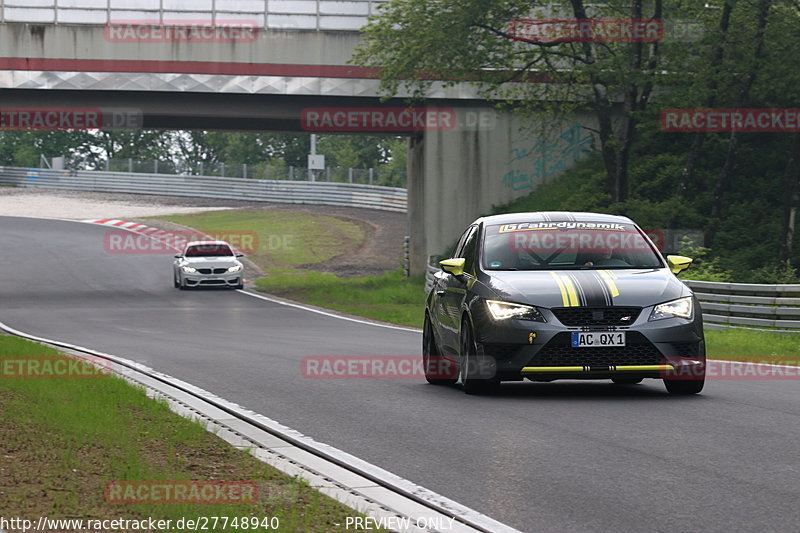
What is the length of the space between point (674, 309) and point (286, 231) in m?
51.9

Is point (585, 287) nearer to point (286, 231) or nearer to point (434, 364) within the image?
point (434, 364)

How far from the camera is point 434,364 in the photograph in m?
13.1

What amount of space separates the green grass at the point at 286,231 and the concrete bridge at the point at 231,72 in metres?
10.5

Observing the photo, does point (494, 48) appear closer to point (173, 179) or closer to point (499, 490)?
point (499, 490)

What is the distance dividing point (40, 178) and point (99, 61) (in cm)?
4923

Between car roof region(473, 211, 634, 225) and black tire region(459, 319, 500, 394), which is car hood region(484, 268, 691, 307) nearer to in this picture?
black tire region(459, 319, 500, 394)

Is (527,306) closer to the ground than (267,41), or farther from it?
closer to the ground

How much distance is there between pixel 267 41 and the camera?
3875cm

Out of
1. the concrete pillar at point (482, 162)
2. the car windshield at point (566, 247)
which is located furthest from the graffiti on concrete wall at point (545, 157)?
the car windshield at point (566, 247)

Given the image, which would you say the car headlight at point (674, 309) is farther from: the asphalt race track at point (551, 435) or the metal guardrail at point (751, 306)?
the metal guardrail at point (751, 306)

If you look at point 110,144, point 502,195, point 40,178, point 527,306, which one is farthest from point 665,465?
point 110,144

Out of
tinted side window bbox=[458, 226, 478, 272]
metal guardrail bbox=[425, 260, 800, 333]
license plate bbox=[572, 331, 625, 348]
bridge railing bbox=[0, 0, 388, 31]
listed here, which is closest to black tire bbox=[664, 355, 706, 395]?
license plate bbox=[572, 331, 625, 348]

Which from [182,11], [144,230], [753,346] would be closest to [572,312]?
[753,346]

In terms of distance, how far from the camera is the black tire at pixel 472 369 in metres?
11.4
